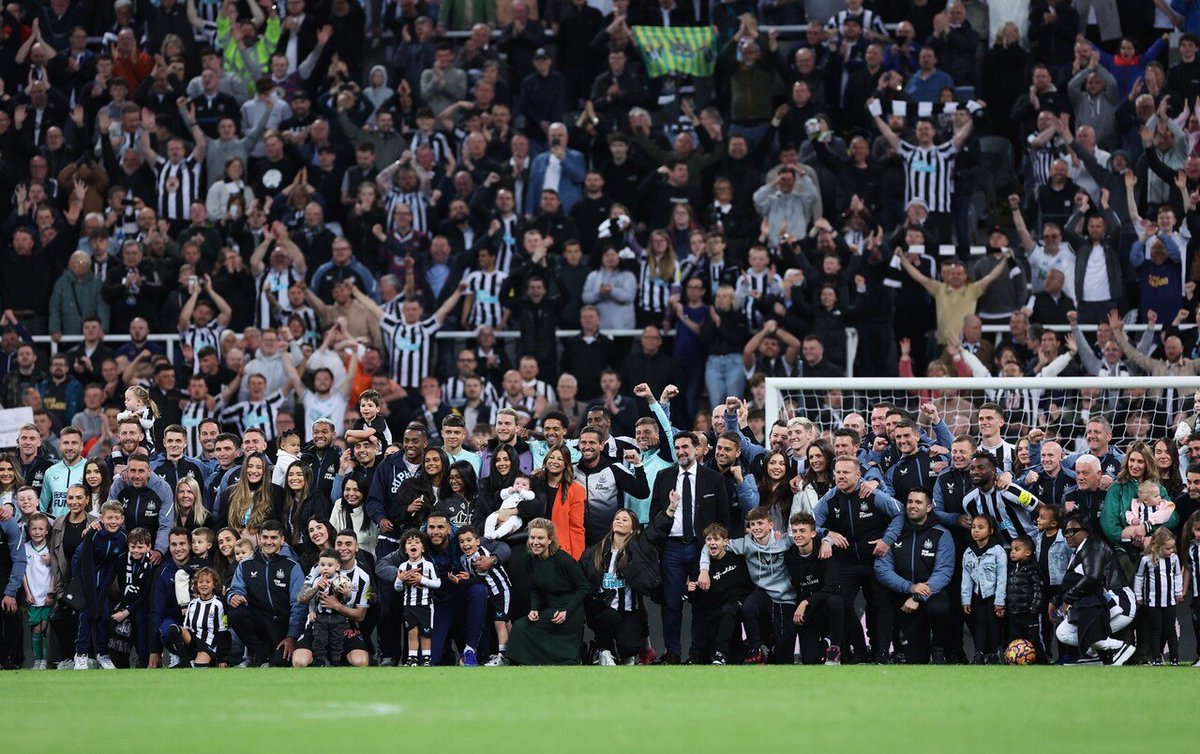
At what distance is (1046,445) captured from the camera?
650 inches

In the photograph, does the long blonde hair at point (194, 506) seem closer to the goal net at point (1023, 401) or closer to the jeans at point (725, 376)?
the goal net at point (1023, 401)

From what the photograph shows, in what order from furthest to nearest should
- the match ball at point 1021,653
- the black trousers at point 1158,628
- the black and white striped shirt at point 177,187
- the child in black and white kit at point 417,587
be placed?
the black and white striped shirt at point 177,187, the child in black and white kit at point 417,587, the match ball at point 1021,653, the black trousers at point 1158,628

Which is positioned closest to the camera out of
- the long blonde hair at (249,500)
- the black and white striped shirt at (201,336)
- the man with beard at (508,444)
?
the long blonde hair at (249,500)

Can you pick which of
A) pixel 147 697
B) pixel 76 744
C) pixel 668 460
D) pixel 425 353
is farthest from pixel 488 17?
pixel 76 744

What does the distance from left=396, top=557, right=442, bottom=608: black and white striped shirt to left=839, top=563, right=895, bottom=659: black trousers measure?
3339 millimetres

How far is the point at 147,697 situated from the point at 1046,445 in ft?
25.4

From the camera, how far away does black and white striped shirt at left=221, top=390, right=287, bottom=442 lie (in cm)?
2123

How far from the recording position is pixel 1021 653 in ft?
50.9

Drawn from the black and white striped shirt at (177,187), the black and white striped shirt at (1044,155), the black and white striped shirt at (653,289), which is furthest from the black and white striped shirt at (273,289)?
the black and white striped shirt at (1044,155)

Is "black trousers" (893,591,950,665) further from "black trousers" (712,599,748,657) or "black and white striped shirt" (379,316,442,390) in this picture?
"black and white striped shirt" (379,316,442,390)

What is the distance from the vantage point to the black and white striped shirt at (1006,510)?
629 inches

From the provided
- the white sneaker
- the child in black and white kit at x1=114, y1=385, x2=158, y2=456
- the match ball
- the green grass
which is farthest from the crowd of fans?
the green grass

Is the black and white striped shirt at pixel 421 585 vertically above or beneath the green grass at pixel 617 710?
above

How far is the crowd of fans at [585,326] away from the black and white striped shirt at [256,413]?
0.04 meters
